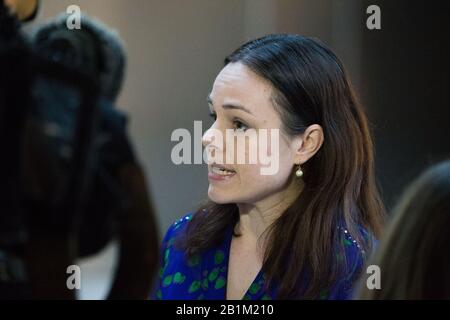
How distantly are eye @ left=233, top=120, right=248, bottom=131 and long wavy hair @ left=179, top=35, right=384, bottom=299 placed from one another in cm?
7

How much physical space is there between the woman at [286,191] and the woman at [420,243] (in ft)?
0.66

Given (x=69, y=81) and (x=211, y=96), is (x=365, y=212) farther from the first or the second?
(x=69, y=81)

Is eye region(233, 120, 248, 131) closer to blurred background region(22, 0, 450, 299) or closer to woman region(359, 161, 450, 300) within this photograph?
blurred background region(22, 0, 450, 299)

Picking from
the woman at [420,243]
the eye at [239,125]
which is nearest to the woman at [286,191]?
the eye at [239,125]

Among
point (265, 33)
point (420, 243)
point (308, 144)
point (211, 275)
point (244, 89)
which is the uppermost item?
point (265, 33)

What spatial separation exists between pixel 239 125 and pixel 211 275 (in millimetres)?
279

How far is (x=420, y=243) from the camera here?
0.93 meters

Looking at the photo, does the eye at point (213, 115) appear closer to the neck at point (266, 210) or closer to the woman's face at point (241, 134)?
the woman's face at point (241, 134)

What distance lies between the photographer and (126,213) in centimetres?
96

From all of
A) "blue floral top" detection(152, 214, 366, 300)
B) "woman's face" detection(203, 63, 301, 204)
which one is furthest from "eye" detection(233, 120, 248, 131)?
"blue floral top" detection(152, 214, 366, 300)

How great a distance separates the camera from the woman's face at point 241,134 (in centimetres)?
116

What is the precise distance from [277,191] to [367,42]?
0.35m

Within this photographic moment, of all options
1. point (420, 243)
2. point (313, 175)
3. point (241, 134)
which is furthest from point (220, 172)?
point (420, 243)

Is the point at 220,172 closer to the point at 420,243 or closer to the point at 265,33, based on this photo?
the point at 265,33
